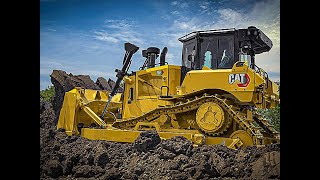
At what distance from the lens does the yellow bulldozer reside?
11.8 ft

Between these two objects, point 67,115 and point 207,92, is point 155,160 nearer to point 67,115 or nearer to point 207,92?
point 207,92

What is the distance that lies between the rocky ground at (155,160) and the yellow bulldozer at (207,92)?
17cm

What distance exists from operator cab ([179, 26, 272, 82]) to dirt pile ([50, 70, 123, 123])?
96 centimetres

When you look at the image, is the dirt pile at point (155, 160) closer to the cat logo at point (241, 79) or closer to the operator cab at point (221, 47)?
the cat logo at point (241, 79)

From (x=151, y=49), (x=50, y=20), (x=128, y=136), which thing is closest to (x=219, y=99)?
(x=151, y=49)

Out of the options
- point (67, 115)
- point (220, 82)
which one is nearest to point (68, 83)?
point (67, 115)

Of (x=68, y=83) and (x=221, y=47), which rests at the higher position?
(x=221, y=47)

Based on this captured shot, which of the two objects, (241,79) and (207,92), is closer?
(241,79)

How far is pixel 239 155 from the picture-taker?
A: 3598 millimetres

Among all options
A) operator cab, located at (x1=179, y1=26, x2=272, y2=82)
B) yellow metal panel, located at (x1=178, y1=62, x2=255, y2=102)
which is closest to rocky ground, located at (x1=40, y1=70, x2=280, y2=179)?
yellow metal panel, located at (x1=178, y1=62, x2=255, y2=102)

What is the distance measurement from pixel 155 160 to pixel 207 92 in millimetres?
835

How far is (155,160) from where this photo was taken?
362 cm
